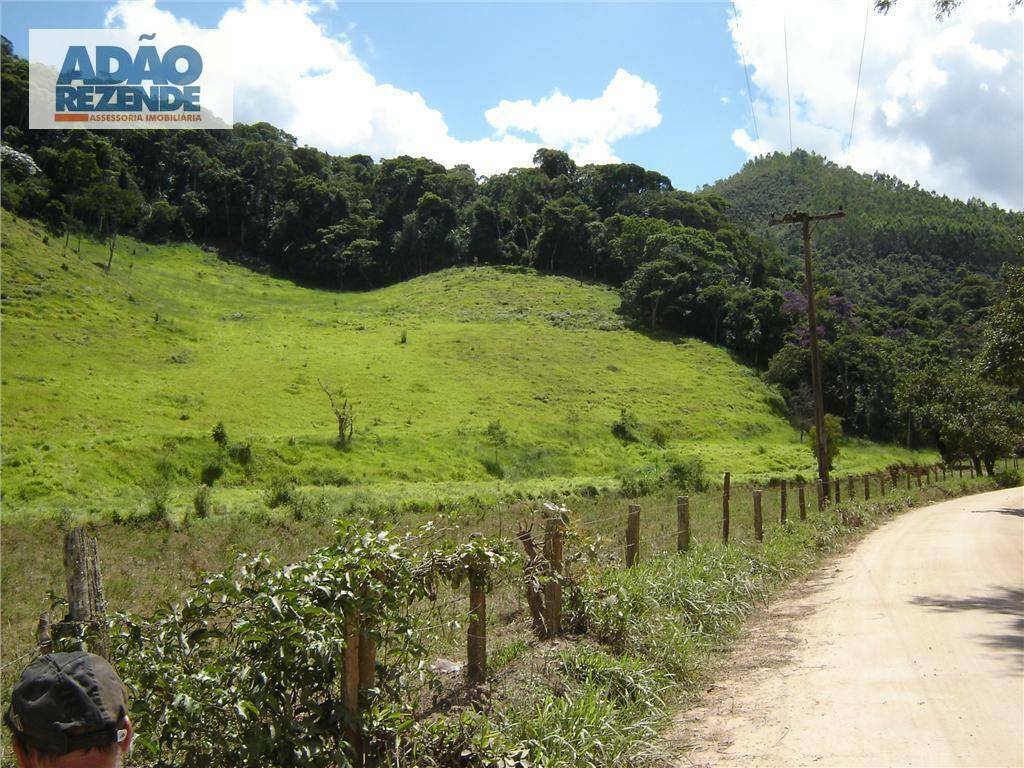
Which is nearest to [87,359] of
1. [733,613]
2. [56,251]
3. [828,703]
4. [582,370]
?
[56,251]

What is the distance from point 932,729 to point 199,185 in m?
96.8

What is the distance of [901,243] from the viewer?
4250 inches

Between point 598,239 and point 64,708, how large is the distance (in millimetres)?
85854

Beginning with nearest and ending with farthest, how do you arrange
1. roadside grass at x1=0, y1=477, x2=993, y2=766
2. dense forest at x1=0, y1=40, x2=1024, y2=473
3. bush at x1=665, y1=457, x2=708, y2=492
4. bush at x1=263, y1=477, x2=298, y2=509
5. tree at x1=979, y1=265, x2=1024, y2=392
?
roadside grass at x1=0, y1=477, x2=993, y2=766, tree at x1=979, y1=265, x2=1024, y2=392, bush at x1=263, y1=477, x2=298, y2=509, bush at x1=665, y1=457, x2=708, y2=492, dense forest at x1=0, y1=40, x2=1024, y2=473

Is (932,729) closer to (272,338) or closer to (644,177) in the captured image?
(272,338)

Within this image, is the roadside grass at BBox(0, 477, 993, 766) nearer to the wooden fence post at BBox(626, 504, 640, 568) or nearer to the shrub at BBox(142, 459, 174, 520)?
the wooden fence post at BBox(626, 504, 640, 568)

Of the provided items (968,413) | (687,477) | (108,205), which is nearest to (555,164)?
(108,205)

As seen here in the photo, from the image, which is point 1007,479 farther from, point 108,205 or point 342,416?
point 108,205

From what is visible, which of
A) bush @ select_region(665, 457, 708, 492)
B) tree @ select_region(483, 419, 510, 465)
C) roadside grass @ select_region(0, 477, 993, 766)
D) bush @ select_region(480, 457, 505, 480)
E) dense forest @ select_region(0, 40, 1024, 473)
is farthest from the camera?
dense forest @ select_region(0, 40, 1024, 473)

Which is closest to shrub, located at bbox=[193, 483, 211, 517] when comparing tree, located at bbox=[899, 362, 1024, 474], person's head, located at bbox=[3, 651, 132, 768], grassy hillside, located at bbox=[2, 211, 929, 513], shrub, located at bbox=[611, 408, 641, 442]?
grassy hillside, located at bbox=[2, 211, 929, 513]

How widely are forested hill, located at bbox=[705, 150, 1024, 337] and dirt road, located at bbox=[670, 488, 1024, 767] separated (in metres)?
71.7

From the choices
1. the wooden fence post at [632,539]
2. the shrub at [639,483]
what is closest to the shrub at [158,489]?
the wooden fence post at [632,539]

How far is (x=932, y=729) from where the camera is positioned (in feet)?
17.1

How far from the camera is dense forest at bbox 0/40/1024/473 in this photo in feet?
199
